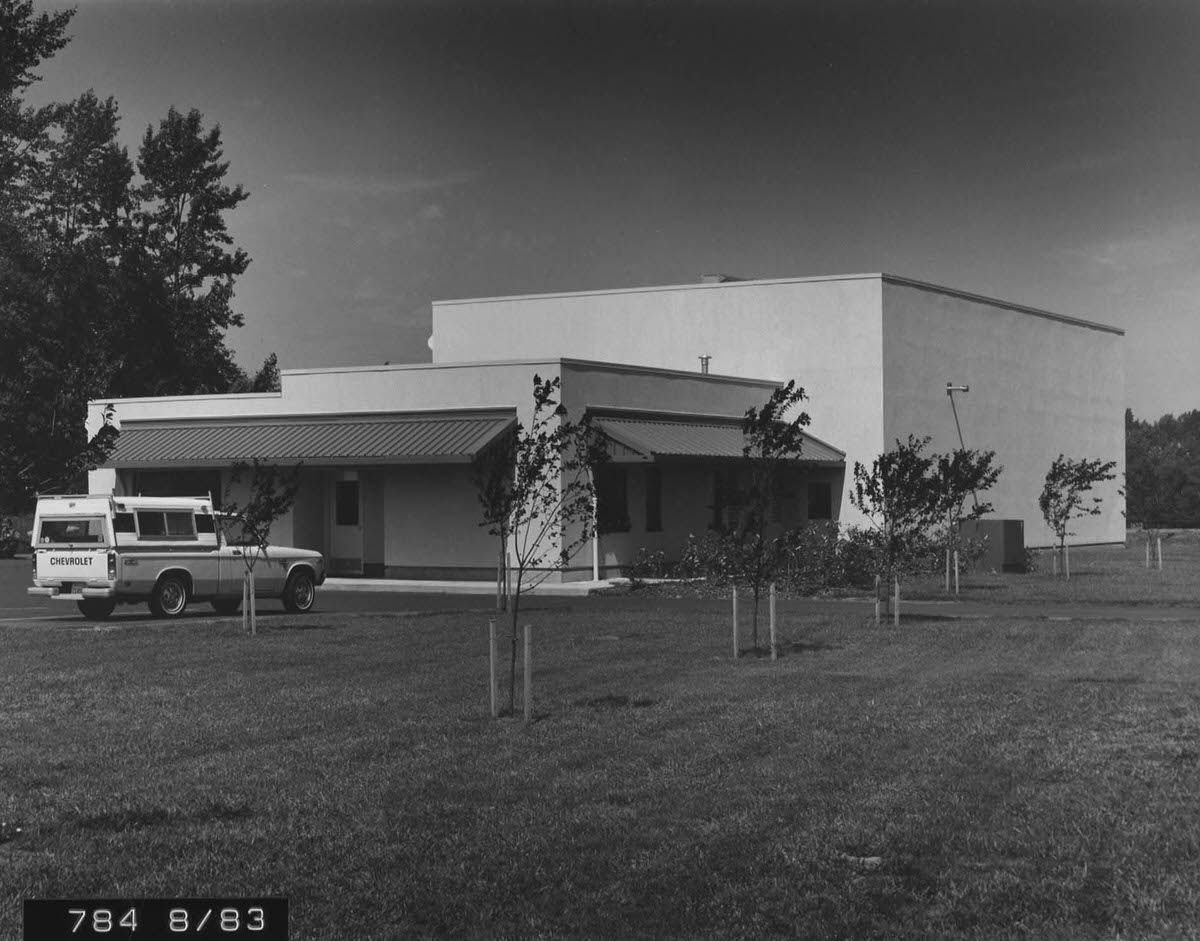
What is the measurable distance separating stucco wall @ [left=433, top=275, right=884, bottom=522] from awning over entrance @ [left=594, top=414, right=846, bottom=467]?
234cm

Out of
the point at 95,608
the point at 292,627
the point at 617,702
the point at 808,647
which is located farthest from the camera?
the point at 95,608

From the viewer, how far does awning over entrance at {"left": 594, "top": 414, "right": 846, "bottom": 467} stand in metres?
33.5

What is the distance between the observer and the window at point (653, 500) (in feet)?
118

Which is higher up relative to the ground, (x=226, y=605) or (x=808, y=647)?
(x=226, y=605)

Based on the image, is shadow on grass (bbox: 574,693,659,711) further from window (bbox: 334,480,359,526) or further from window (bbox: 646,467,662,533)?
window (bbox: 334,480,359,526)

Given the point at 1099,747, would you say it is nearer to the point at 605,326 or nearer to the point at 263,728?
the point at 263,728

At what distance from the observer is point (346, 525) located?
3647 centimetres

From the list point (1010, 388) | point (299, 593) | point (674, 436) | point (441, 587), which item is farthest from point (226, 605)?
point (1010, 388)

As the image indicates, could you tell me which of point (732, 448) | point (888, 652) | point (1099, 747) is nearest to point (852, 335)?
point (732, 448)

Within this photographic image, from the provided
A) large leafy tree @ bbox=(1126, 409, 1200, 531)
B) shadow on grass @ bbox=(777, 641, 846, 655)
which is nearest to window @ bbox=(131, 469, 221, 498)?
shadow on grass @ bbox=(777, 641, 846, 655)

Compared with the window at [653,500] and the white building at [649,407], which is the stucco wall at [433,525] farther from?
the window at [653,500]

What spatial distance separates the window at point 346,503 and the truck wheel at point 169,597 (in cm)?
1222

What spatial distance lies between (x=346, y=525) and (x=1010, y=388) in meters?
22.9

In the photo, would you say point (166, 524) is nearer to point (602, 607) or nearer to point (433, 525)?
point (602, 607)
